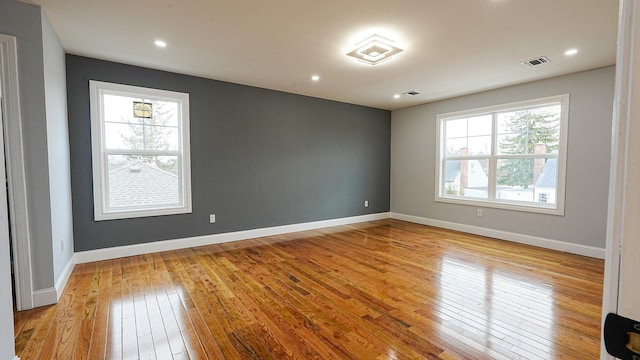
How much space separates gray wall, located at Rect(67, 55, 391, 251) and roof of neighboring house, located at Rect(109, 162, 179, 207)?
0.24m

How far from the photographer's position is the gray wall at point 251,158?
3654mm

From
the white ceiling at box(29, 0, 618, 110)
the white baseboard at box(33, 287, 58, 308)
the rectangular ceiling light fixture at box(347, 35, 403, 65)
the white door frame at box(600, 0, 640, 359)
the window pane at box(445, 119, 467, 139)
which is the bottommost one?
the white baseboard at box(33, 287, 58, 308)

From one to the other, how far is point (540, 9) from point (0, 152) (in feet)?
13.2

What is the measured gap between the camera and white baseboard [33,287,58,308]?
255 cm

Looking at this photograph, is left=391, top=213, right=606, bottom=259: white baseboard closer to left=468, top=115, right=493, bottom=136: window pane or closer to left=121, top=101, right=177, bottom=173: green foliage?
left=468, top=115, right=493, bottom=136: window pane

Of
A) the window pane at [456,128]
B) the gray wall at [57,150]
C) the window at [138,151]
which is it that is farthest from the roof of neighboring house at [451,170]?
the gray wall at [57,150]

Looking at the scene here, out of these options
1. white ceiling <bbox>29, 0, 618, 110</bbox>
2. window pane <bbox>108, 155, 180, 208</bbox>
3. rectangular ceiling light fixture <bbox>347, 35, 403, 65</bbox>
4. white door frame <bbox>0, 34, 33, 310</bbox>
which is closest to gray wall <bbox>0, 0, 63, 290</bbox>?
white door frame <bbox>0, 34, 33, 310</bbox>

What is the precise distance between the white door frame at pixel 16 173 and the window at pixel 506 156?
5883mm

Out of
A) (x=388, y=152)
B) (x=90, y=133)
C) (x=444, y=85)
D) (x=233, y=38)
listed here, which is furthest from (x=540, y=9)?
(x=90, y=133)

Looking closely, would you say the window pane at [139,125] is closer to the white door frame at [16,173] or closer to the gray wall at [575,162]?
the white door frame at [16,173]

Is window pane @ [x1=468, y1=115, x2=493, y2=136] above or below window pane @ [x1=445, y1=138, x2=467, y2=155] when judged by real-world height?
above

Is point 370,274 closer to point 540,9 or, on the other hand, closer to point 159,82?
point 540,9

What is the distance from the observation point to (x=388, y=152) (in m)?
6.79

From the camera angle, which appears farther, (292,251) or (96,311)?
(292,251)
